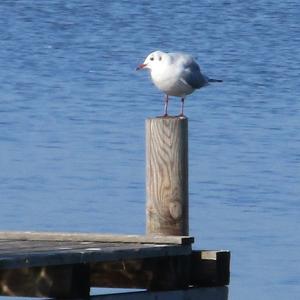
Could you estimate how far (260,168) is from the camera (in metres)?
16.3

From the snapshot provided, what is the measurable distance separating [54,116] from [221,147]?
10.1ft

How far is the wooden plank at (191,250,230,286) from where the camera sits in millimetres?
8641

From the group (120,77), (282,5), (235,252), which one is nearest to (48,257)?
(235,252)

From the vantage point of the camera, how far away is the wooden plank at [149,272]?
8.54m

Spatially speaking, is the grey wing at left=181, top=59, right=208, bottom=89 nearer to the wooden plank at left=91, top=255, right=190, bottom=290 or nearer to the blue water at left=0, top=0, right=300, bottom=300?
the wooden plank at left=91, top=255, right=190, bottom=290

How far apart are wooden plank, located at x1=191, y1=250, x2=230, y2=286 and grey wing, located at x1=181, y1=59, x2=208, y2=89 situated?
4.55ft

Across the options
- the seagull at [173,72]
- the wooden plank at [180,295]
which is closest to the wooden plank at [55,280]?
the wooden plank at [180,295]

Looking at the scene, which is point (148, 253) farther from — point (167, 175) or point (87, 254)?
point (167, 175)

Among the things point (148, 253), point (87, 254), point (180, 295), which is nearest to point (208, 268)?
point (180, 295)

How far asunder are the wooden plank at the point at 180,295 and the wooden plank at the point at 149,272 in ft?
0.15

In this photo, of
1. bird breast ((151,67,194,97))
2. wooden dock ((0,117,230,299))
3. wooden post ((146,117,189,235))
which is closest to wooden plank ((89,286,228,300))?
wooden dock ((0,117,230,299))

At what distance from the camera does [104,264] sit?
28.2 feet

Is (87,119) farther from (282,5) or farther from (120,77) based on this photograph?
(282,5)

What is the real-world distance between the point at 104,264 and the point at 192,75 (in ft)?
5.35
